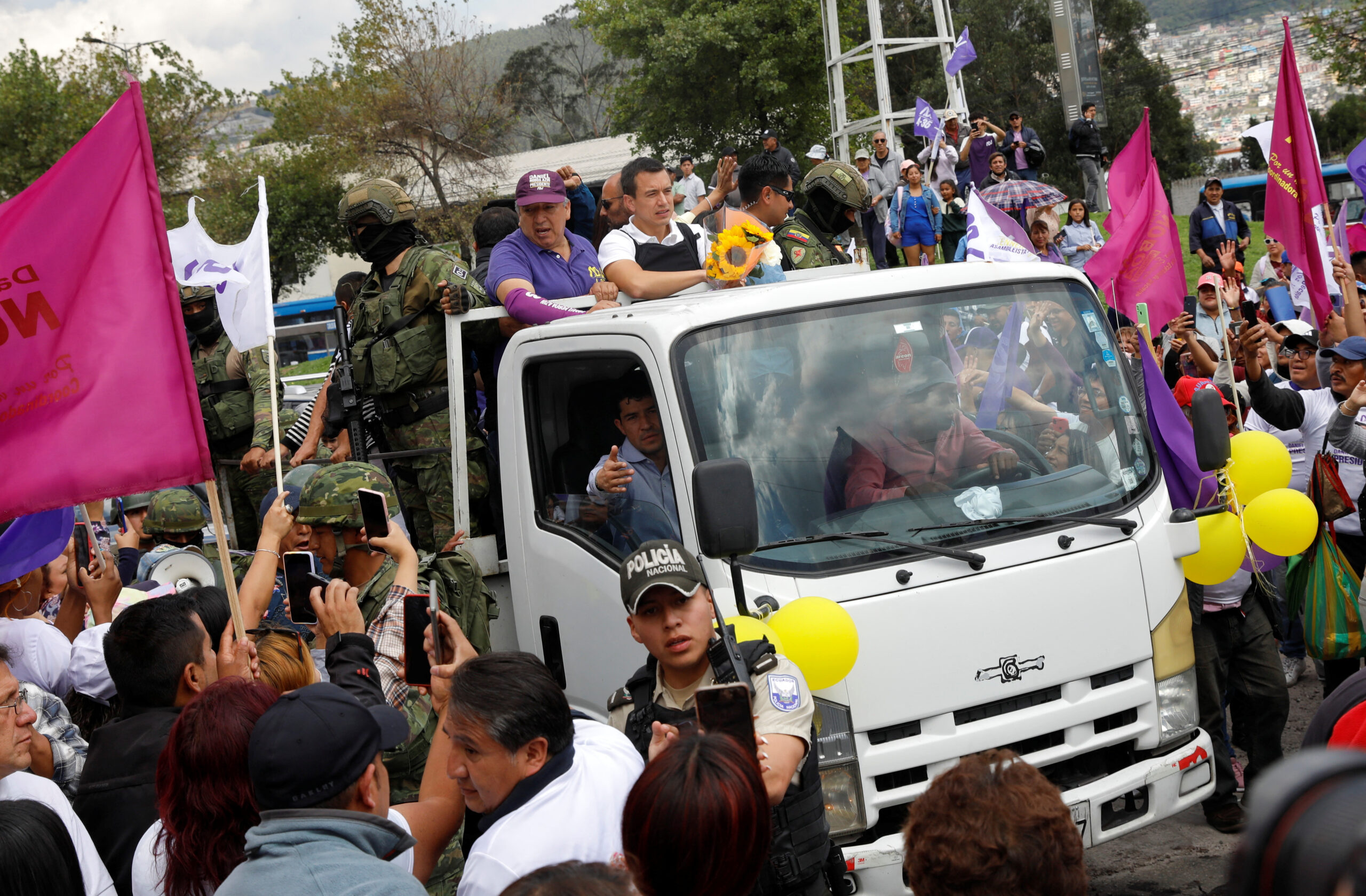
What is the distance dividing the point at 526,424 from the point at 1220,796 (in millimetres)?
3410

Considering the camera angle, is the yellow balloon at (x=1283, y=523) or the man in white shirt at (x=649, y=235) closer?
the yellow balloon at (x=1283, y=523)

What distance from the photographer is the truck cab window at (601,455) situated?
423 cm

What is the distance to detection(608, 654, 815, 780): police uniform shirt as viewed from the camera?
309 cm

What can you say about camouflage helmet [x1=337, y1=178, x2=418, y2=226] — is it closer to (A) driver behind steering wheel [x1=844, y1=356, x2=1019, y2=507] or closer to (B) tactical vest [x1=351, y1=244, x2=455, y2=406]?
(B) tactical vest [x1=351, y1=244, x2=455, y2=406]

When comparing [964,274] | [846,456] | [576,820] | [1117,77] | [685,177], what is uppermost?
[1117,77]

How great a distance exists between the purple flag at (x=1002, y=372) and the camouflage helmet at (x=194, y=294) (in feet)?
15.6

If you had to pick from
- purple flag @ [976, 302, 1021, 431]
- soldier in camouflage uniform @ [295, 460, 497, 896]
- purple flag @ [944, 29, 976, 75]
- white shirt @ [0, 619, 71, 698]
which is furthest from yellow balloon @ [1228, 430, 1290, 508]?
purple flag @ [944, 29, 976, 75]

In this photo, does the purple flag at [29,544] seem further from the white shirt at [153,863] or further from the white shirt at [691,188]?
the white shirt at [691,188]

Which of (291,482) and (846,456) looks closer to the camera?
(846,456)

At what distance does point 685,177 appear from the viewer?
55.5 ft

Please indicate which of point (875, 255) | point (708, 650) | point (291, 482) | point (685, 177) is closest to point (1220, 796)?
point (708, 650)

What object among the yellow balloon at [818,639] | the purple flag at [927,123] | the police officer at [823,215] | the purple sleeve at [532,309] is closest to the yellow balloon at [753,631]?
the yellow balloon at [818,639]

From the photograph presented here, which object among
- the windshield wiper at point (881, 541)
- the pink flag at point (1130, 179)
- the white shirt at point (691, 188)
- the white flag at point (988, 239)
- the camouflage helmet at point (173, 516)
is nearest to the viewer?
the windshield wiper at point (881, 541)

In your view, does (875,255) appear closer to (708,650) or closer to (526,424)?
(526,424)
